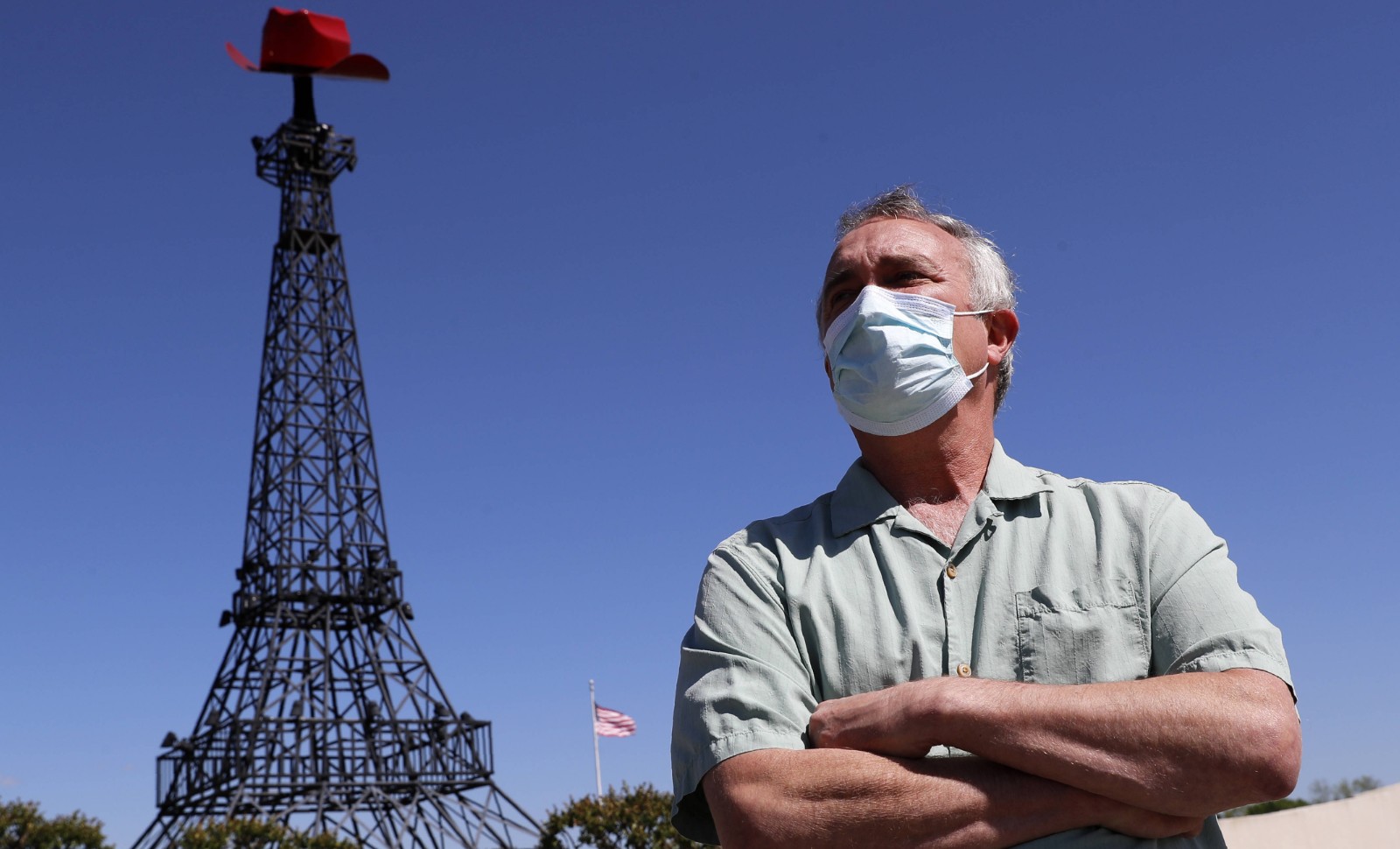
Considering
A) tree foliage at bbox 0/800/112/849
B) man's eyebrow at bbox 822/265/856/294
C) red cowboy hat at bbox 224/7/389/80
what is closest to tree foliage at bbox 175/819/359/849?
tree foliage at bbox 0/800/112/849

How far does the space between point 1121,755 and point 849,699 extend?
0.54 meters

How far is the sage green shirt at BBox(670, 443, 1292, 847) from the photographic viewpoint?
9.00 ft

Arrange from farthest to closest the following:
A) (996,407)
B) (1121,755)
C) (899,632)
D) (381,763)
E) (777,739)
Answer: (381,763), (996,407), (899,632), (777,739), (1121,755)

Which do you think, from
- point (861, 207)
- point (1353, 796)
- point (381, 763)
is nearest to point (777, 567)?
point (861, 207)

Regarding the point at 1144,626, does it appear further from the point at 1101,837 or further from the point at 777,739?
the point at 777,739

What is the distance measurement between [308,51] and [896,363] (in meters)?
41.9

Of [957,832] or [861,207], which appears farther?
[861,207]

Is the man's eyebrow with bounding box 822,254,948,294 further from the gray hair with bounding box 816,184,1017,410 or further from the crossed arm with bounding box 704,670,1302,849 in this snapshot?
the crossed arm with bounding box 704,670,1302,849

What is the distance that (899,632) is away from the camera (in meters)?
2.87

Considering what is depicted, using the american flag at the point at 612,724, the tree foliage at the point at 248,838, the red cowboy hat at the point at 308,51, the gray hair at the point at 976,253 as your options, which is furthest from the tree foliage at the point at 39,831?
the gray hair at the point at 976,253

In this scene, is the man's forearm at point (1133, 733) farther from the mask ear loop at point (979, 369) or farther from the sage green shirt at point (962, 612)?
the mask ear loop at point (979, 369)

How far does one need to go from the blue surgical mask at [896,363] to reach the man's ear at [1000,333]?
0.08m

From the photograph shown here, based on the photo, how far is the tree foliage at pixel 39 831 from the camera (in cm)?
2964

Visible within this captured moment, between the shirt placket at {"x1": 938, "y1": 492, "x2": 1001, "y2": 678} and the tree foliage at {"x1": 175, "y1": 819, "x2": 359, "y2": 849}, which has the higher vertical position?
the tree foliage at {"x1": 175, "y1": 819, "x2": 359, "y2": 849}
